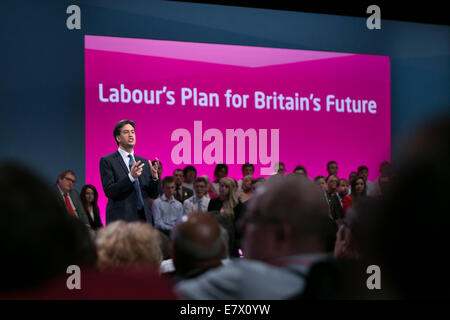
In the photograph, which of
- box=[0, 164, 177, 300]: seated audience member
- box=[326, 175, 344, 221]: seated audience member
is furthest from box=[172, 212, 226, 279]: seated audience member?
box=[326, 175, 344, 221]: seated audience member

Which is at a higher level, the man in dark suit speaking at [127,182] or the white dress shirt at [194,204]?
the man in dark suit speaking at [127,182]

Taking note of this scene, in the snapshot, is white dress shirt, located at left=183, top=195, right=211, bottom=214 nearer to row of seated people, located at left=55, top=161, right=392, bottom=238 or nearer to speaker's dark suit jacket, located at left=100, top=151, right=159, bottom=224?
row of seated people, located at left=55, top=161, right=392, bottom=238

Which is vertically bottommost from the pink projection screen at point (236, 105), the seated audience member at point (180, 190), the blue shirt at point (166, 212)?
the blue shirt at point (166, 212)

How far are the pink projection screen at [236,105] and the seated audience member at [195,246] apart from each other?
6204 mm

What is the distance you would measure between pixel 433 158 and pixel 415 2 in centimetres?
870

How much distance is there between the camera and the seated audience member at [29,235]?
0.72 metres

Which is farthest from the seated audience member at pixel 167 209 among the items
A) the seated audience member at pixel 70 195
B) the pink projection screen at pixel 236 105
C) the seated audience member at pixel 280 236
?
the seated audience member at pixel 280 236

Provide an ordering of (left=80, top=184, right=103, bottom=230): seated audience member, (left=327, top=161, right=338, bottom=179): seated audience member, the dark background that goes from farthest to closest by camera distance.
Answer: (left=327, top=161, right=338, bottom=179): seated audience member → the dark background → (left=80, top=184, right=103, bottom=230): seated audience member

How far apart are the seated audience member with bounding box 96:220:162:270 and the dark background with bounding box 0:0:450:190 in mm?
5463

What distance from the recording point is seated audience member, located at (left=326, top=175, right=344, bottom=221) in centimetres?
635

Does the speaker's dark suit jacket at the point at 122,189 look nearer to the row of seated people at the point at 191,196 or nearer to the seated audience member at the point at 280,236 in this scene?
the row of seated people at the point at 191,196

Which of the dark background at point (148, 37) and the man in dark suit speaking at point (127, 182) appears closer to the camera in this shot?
the man in dark suit speaking at point (127, 182)

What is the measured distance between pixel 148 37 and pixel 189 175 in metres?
Answer: 2.04
